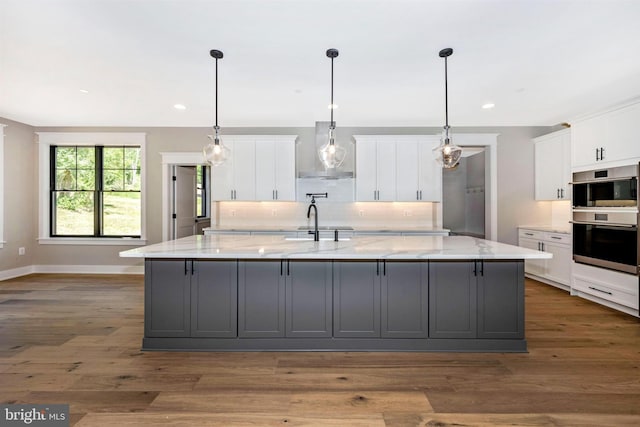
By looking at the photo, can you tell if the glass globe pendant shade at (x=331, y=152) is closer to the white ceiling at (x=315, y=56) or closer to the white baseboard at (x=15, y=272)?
the white ceiling at (x=315, y=56)

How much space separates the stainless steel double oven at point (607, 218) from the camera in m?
3.40

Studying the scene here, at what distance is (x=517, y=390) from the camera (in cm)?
208

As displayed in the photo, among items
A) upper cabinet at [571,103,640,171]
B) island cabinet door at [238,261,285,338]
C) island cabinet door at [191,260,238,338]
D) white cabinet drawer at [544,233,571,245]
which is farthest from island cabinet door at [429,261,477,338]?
white cabinet drawer at [544,233,571,245]

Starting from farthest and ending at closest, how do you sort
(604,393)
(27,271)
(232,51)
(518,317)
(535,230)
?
(27,271) < (535,230) < (232,51) < (518,317) < (604,393)

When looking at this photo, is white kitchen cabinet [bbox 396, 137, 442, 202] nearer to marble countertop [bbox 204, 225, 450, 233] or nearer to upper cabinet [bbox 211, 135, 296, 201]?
marble countertop [bbox 204, 225, 450, 233]

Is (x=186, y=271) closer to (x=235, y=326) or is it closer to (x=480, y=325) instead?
(x=235, y=326)

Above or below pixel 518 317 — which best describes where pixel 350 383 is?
below

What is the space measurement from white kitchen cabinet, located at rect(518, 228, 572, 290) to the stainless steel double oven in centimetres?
32

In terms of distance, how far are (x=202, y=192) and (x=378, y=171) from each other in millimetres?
3869

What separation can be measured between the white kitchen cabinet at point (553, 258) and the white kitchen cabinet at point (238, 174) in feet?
14.8

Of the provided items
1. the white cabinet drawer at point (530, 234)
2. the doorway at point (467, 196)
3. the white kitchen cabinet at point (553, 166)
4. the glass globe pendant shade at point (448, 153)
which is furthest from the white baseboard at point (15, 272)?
the white kitchen cabinet at point (553, 166)

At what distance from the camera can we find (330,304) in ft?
8.64

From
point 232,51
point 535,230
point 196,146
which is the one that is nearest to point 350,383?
point 232,51

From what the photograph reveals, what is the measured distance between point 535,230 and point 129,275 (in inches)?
265
